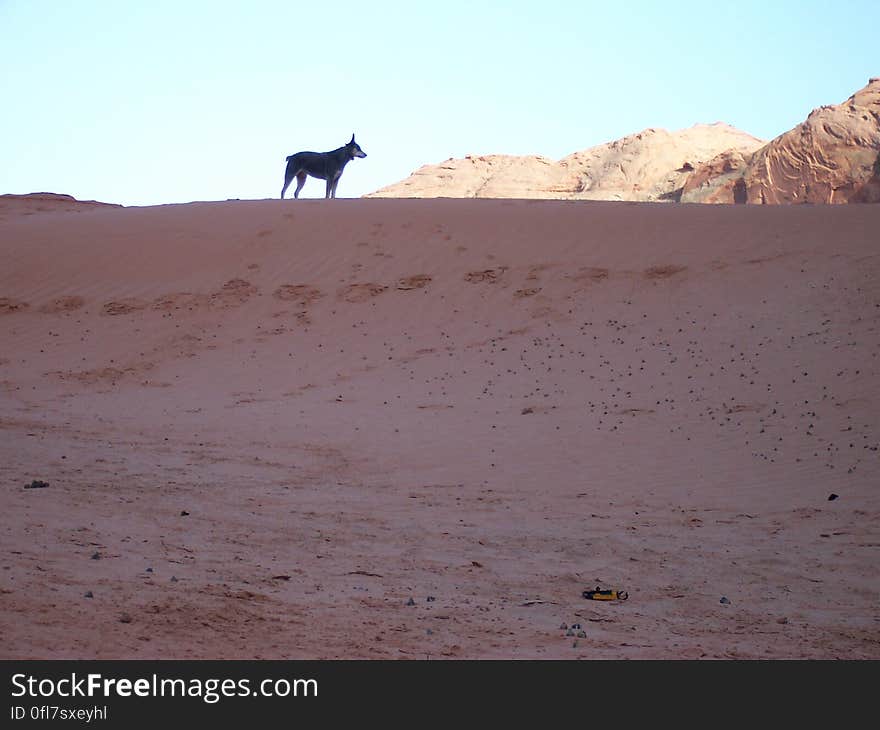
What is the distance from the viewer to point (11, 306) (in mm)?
15852

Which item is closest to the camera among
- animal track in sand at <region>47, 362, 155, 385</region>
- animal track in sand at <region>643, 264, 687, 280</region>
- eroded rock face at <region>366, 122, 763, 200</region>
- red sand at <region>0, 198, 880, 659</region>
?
red sand at <region>0, 198, 880, 659</region>

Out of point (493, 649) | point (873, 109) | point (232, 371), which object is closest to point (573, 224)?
point (232, 371)

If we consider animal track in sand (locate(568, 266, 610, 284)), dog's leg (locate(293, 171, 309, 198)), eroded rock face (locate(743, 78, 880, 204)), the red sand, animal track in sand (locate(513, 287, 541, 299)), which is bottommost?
the red sand

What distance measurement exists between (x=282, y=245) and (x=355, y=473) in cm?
922

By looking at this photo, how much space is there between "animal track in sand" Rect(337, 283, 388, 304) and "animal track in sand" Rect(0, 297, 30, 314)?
490 cm

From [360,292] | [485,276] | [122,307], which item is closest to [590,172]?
[485,276]

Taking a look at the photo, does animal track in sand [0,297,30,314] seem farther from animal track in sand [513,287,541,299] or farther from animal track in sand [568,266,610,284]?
animal track in sand [568,266,610,284]

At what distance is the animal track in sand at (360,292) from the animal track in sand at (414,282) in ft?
0.84

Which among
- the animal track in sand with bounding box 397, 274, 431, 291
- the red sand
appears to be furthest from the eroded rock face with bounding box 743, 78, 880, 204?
the animal track in sand with bounding box 397, 274, 431, 291

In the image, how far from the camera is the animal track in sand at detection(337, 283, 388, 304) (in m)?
15.2

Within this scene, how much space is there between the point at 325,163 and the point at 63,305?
742 centimetres

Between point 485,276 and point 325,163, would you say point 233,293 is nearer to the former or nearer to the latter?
point 485,276

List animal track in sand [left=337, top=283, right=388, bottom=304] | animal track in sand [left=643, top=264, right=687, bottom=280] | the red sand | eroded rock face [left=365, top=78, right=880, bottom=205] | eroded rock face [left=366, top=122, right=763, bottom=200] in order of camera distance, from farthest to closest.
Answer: eroded rock face [left=366, top=122, right=763, bottom=200] → eroded rock face [left=365, top=78, right=880, bottom=205] → animal track in sand [left=337, top=283, right=388, bottom=304] → animal track in sand [left=643, top=264, right=687, bottom=280] → the red sand

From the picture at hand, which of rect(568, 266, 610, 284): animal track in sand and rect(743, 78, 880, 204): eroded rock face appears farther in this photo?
rect(743, 78, 880, 204): eroded rock face
